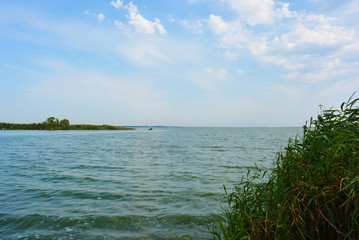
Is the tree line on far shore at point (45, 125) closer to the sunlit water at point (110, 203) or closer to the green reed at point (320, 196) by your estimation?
the sunlit water at point (110, 203)

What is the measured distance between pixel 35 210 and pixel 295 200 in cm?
803

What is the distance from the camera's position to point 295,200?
11.0 feet

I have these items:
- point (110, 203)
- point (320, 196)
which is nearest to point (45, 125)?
point (110, 203)

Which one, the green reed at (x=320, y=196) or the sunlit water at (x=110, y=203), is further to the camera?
the sunlit water at (x=110, y=203)

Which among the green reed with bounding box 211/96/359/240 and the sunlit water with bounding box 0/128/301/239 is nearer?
the green reed with bounding box 211/96/359/240

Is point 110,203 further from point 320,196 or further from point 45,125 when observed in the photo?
point 45,125

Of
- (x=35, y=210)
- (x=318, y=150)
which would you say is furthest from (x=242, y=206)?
(x=35, y=210)

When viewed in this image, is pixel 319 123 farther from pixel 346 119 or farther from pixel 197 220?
pixel 197 220

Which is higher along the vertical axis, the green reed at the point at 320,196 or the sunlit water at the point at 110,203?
the green reed at the point at 320,196

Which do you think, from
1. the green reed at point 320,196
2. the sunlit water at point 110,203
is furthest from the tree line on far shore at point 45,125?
the green reed at point 320,196

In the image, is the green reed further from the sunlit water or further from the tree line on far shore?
the tree line on far shore

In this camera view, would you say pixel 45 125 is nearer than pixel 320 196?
No

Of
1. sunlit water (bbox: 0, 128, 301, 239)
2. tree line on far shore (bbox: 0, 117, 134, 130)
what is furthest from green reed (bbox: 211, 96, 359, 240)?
tree line on far shore (bbox: 0, 117, 134, 130)

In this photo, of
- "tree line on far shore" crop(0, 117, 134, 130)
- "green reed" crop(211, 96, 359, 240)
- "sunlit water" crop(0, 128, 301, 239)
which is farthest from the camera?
"tree line on far shore" crop(0, 117, 134, 130)
